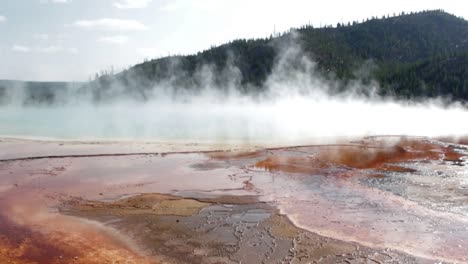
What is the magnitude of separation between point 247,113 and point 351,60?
169 feet

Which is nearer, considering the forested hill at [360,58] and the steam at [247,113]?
the steam at [247,113]

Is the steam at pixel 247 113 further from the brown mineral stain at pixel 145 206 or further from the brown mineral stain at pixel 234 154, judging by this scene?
the brown mineral stain at pixel 145 206

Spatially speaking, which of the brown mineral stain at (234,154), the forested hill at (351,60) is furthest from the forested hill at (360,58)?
the brown mineral stain at (234,154)

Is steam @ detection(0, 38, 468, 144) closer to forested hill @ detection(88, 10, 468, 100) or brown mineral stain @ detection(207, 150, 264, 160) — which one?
forested hill @ detection(88, 10, 468, 100)

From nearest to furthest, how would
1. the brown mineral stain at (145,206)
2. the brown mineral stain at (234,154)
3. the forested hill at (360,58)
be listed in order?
the brown mineral stain at (145,206) < the brown mineral stain at (234,154) < the forested hill at (360,58)

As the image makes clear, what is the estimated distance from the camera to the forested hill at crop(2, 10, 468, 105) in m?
62.8

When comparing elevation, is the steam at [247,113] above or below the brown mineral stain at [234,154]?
above

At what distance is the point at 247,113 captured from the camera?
50.9m

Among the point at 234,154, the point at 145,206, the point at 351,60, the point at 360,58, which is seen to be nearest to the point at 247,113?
the point at 234,154

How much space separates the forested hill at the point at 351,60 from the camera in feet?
206

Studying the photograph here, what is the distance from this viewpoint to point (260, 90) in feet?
252

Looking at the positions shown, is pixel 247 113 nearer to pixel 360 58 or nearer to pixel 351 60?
pixel 351 60

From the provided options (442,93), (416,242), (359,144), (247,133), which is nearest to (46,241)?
(416,242)

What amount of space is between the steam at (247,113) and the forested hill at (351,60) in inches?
60.0
